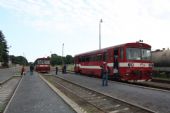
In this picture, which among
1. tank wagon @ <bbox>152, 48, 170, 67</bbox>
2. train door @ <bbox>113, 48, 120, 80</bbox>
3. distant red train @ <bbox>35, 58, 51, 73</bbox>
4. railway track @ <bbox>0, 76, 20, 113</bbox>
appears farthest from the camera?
distant red train @ <bbox>35, 58, 51, 73</bbox>

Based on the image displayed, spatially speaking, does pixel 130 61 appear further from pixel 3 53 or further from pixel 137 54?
pixel 3 53

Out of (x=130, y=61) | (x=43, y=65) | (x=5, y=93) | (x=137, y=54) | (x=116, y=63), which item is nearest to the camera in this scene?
(x=5, y=93)

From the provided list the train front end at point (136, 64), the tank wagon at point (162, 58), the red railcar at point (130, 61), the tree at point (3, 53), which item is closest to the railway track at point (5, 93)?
the red railcar at point (130, 61)

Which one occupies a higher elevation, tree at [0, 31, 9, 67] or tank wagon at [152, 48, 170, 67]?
tree at [0, 31, 9, 67]

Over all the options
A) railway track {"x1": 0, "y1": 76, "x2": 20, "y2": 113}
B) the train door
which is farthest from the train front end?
railway track {"x1": 0, "y1": 76, "x2": 20, "y2": 113}

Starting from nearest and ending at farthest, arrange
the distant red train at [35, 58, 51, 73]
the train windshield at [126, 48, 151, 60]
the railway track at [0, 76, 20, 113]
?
the railway track at [0, 76, 20, 113], the train windshield at [126, 48, 151, 60], the distant red train at [35, 58, 51, 73]

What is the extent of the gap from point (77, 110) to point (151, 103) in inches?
146

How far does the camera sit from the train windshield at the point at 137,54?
86.7 feet

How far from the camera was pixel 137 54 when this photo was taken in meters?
26.9

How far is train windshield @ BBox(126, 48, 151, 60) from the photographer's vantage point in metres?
26.4

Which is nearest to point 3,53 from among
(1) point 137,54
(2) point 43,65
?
(2) point 43,65

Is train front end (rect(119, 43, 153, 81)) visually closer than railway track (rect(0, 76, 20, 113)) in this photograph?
No

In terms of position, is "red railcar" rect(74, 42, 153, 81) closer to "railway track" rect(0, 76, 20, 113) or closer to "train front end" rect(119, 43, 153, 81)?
"train front end" rect(119, 43, 153, 81)

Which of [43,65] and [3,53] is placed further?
[3,53]
